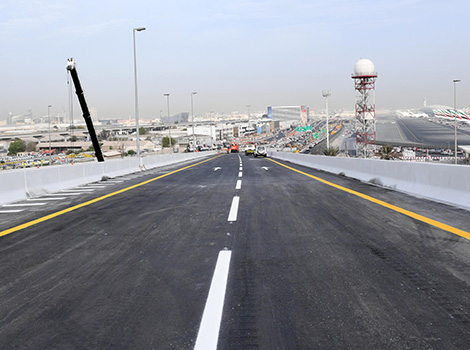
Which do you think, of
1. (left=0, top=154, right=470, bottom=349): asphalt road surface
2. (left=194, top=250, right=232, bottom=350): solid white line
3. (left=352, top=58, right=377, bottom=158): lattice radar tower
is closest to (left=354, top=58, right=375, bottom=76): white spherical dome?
(left=352, top=58, right=377, bottom=158): lattice radar tower

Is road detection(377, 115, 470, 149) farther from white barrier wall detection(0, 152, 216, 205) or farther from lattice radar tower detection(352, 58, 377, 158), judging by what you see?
white barrier wall detection(0, 152, 216, 205)

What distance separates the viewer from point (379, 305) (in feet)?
12.0

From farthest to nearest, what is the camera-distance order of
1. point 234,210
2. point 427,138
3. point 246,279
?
point 427,138, point 234,210, point 246,279

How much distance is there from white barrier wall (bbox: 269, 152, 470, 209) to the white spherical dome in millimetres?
84176

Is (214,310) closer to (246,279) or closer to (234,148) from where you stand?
(246,279)

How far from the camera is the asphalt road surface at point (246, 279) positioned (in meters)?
3.15

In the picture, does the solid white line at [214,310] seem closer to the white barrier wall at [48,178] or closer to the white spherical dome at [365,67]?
the white barrier wall at [48,178]

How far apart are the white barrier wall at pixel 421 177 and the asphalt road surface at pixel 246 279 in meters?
0.99

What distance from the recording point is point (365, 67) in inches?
3755

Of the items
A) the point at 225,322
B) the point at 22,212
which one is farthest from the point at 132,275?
the point at 22,212

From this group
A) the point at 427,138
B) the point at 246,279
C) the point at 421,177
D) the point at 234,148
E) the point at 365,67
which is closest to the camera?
the point at 246,279

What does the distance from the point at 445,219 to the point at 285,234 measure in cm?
326

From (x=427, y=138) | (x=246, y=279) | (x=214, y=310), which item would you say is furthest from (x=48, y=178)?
(x=427, y=138)

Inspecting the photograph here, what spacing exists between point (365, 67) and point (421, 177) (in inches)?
3596
